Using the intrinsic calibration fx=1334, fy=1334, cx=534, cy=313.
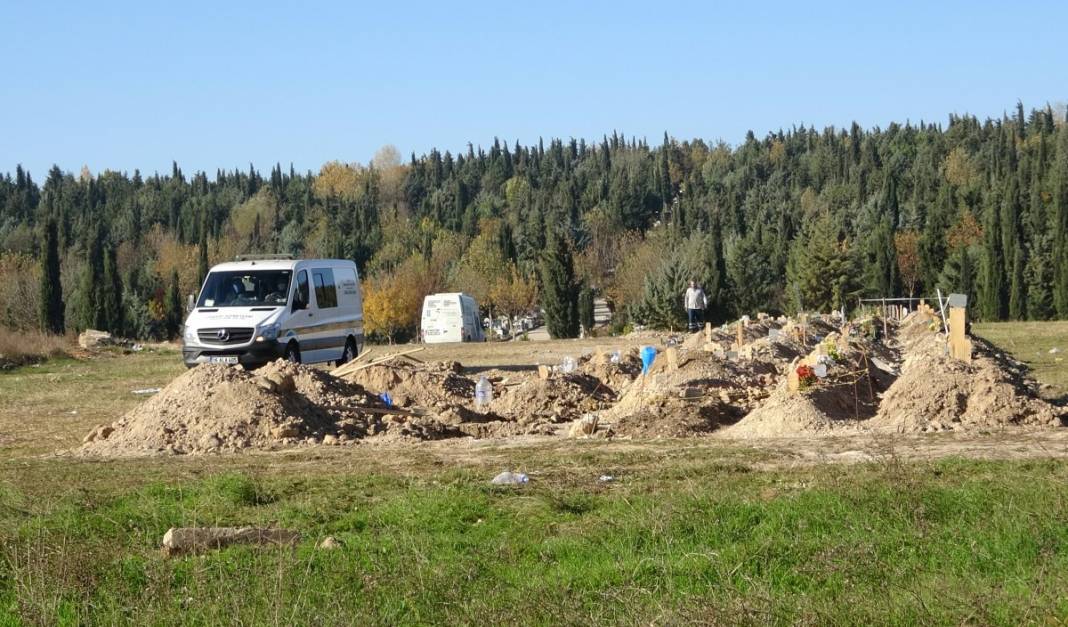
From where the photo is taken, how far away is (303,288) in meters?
24.6

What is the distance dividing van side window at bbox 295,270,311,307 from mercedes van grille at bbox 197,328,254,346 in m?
1.49

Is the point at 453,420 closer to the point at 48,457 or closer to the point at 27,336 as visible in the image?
the point at 48,457

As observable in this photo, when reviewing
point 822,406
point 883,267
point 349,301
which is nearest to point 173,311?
point 883,267

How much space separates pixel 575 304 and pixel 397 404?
48.3m

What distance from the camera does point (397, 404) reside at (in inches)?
780

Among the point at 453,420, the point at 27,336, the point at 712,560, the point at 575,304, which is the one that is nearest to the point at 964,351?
the point at 453,420

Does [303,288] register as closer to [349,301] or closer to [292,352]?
[292,352]

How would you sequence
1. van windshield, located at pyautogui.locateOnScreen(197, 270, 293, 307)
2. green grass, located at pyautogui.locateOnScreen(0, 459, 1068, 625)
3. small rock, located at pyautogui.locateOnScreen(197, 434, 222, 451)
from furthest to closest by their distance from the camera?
van windshield, located at pyautogui.locateOnScreen(197, 270, 293, 307) < small rock, located at pyautogui.locateOnScreen(197, 434, 222, 451) < green grass, located at pyautogui.locateOnScreen(0, 459, 1068, 625)

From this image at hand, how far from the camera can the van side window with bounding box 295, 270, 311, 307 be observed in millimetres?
24453

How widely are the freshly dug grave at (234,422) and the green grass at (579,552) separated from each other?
14.0 ft

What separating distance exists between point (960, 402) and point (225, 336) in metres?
13.6

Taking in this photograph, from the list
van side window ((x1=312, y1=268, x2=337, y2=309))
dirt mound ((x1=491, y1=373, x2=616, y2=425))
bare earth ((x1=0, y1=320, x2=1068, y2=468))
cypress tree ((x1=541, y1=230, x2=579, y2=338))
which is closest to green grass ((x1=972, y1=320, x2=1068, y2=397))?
bare earth ((x1=0, y1=320, x2=1068, y2=468))

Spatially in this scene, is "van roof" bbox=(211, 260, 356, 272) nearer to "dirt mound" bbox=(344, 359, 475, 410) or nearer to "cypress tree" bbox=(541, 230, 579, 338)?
"dirt mound" bbox=(344, 359, 475, 410)

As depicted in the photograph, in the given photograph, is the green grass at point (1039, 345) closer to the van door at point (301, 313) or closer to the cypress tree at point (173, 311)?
the van door at point (301, 313)
